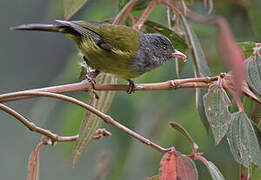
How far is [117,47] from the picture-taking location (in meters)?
2.98

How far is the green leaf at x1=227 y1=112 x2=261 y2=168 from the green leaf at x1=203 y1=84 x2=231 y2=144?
0.14ft

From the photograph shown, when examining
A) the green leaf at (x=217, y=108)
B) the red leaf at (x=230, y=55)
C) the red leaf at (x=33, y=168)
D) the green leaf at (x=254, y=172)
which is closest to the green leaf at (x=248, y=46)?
the green leaf at (x=217, y=108)

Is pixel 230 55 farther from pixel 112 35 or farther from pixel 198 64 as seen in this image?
pixel 112 35

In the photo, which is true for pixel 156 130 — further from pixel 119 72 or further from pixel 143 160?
pixel 119 72

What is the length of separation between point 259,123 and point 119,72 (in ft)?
2.99

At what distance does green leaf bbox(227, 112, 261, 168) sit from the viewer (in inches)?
70.7

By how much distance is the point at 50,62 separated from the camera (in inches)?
250

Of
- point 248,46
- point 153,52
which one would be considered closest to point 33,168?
point 248,46

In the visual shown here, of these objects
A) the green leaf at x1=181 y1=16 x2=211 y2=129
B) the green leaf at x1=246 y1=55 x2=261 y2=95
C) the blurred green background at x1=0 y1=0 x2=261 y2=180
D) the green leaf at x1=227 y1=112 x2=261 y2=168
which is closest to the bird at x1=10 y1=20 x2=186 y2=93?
the blurred green background at x1=0 y1=0 x2=261 y2=180

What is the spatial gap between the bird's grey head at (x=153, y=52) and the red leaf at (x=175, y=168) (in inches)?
49.3

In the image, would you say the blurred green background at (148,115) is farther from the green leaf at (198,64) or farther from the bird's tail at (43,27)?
the green leaf at (198,64)

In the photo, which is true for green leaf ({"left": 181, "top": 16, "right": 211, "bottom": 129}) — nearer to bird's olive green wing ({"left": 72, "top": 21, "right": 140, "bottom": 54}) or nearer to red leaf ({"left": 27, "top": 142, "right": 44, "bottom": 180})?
bird's olive green wing ({"left": 72, "top": 21, "right": 140, "bottom": 54})

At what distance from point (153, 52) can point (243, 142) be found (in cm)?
136

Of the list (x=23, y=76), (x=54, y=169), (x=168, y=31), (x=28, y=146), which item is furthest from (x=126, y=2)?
(x=28, y=146)
